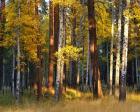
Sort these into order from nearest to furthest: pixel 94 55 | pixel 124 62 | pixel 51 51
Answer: pixel 124 62
pixel 94 55
pixel 51 51

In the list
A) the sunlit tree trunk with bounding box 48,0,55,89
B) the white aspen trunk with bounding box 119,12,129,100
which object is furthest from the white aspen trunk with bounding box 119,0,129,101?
the sunlit tree trunk with bounding box 48,0,55,89

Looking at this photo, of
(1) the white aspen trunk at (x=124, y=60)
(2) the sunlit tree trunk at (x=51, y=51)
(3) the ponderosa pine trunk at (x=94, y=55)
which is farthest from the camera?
(2) the sunlit tree trunk at (x=51, y=51)

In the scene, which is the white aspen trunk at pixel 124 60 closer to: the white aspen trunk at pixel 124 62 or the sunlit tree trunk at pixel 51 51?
the white aspen trunk at pixel 124 62

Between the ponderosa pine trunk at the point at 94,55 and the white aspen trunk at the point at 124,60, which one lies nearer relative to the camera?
the white aspen trunk at the point at 124,60

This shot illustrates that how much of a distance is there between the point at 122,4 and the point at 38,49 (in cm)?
903

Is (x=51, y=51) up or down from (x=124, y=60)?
up

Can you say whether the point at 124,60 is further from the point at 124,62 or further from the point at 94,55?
the point at 94,55

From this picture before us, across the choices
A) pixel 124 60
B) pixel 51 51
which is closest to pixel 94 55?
pixel 124 60

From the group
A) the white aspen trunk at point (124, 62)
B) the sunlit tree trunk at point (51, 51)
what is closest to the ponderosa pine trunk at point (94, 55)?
the white aspen trunk at point (124, 62)

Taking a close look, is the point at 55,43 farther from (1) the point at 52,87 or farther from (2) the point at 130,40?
(2) the point at 130,40

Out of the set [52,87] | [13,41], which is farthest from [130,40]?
[13,41]

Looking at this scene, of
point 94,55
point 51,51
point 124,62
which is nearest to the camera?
point 124,62

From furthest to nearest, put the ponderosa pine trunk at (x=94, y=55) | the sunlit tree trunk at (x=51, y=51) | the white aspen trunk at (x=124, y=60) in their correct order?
the sunlit tree trunk at (x=51, y=51) < the ponderosa pine trunk at (x=94, y=55) < the white aspen trunk at (x=124, y=60)

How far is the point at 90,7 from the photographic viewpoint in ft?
83.0
